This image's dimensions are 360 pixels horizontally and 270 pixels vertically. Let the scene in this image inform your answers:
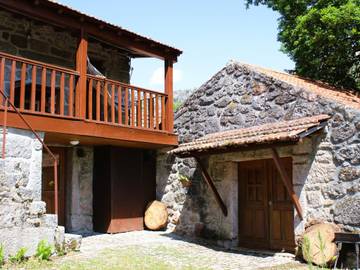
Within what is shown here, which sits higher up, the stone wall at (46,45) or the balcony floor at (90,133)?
the stone wall at (46,45)

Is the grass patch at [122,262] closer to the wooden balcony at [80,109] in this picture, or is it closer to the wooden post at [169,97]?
the wooden balcony at [80,109]

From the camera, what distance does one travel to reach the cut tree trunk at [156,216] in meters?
9.88

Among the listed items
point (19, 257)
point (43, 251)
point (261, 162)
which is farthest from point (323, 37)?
point (19, 257)

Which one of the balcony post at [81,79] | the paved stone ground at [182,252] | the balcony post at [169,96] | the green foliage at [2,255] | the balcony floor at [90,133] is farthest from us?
the balcony post at [169,96]

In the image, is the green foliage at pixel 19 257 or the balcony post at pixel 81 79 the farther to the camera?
the balcony post at pixel 81 79

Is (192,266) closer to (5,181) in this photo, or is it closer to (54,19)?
(5,181)

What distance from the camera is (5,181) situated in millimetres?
6266

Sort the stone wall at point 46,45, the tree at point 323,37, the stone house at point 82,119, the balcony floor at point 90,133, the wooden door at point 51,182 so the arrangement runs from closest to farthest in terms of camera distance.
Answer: the balcony floor at point 90,133, the stone house at point 82,119, the stone wall at point 46,45, the wooden door at point 51,182, the tree at point 323,37

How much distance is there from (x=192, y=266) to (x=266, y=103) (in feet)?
11.6

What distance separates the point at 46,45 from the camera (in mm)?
9625

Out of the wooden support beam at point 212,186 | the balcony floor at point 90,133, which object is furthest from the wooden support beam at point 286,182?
the balcony floor at point 90,133

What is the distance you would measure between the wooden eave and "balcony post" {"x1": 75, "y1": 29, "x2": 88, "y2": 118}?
0.26m

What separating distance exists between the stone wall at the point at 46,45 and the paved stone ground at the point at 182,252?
3.93m

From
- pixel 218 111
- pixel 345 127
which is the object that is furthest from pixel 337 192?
pixel 218 111
